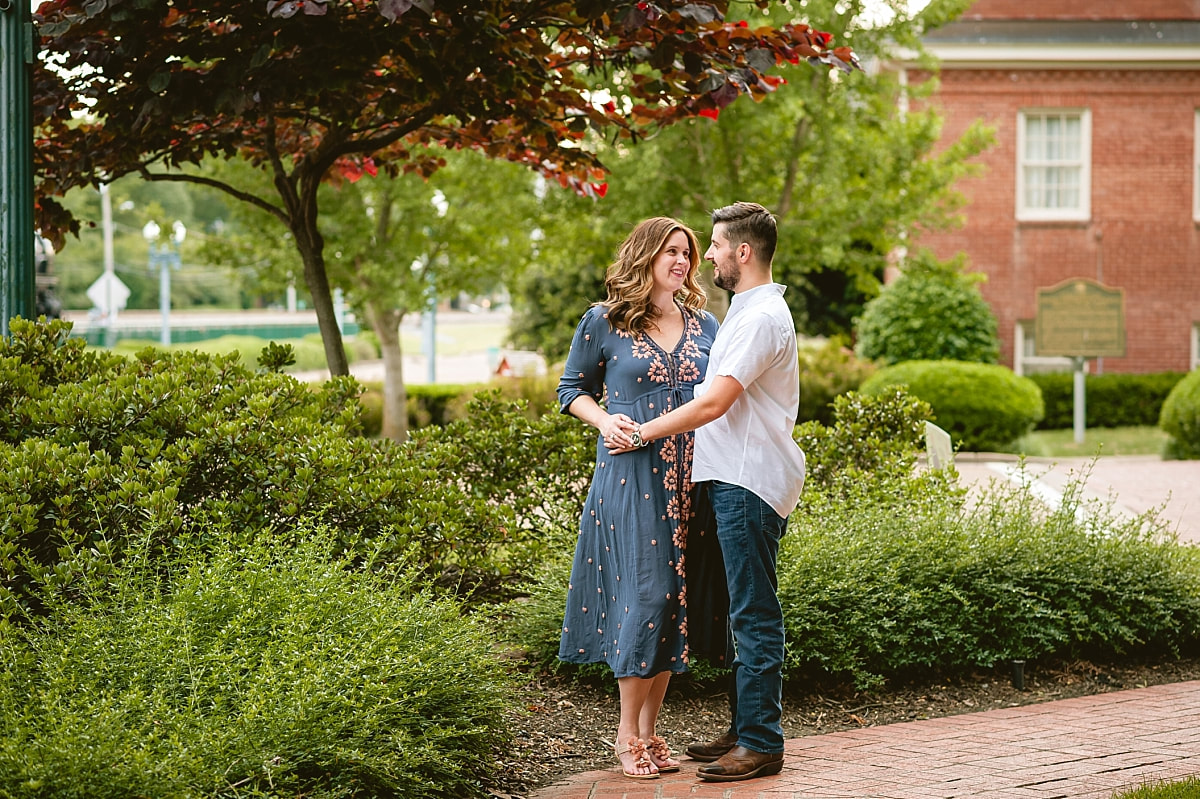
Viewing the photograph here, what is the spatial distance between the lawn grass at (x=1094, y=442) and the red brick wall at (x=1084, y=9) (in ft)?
29.0

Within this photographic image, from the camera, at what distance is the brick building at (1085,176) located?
72.2ft

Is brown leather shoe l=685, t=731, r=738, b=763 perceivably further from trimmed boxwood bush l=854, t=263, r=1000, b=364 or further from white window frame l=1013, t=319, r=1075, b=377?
white window frame l=1013, t=319, r=1075, b=377

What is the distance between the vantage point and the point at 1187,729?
4609 mm

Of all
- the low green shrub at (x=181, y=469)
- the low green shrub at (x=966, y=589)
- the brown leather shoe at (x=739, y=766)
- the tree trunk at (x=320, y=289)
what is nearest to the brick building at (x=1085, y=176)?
the low green shrub at (x=966, y=589)

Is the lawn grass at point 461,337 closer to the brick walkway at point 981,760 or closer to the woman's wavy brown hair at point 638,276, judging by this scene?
the brick walkway at point 981,760

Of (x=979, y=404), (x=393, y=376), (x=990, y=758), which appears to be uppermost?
(x=393, y=376)

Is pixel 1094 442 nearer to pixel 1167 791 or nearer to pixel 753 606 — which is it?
pixel 1167 791

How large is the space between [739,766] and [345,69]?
3.47m

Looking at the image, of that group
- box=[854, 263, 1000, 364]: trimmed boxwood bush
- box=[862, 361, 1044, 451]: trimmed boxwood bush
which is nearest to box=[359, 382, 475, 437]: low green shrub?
box=[854, 263, 1000, 364]: trimmed boxwood bush

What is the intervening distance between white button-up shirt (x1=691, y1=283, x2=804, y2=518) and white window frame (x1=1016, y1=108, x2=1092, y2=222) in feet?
65.1

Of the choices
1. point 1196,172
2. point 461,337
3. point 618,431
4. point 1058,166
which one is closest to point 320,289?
point 618,431

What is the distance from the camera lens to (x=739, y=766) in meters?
3.92

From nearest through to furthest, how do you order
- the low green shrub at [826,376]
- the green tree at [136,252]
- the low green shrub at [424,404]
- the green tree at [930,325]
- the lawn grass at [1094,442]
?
the lawn grass at [1094,442], the low green shrub at [826,376], the low green shrub at [424,404], the green tree at [930,325], the green tree at [136,252]

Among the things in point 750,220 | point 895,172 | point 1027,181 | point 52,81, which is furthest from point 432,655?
point 1027,181
